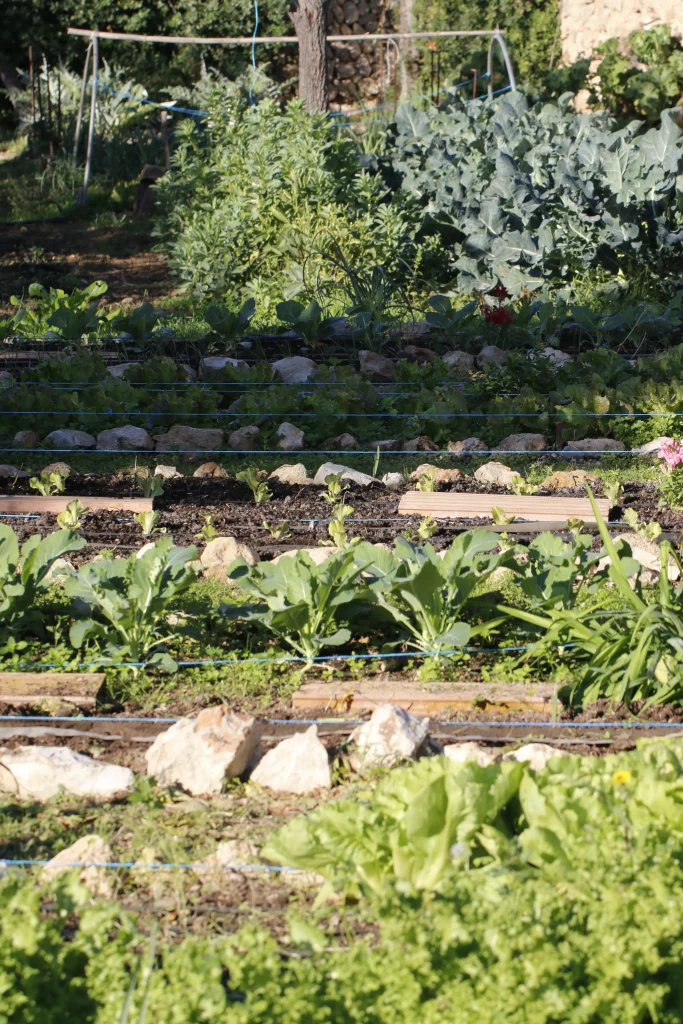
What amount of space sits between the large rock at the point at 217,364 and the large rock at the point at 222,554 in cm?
259

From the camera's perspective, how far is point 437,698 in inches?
125

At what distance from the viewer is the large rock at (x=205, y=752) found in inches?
111

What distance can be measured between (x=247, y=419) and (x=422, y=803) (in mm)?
4056

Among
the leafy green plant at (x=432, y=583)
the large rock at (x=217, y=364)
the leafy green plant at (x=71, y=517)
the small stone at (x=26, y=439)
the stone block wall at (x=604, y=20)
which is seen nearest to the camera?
the leafy green plant at (x=432, y=583)

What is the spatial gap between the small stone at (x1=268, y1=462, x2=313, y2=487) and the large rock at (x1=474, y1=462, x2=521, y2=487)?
777mm

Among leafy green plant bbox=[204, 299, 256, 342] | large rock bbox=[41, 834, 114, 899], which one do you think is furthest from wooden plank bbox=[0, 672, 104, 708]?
leafy green plant bbox=[204, 299, 256, 342]

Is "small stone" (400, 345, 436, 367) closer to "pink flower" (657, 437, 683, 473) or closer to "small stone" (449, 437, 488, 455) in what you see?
"small stone" (449, 437, 488, 455)

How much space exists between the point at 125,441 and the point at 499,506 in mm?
2079

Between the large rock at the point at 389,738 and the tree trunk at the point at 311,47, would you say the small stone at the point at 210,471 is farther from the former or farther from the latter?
the tree trunk at the point at 311,47

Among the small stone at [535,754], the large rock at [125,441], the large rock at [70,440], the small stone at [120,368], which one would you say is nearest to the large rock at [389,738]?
the small stone at [535,754]

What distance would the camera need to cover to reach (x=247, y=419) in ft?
20.0

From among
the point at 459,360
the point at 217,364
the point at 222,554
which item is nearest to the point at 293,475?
the point at 222,554

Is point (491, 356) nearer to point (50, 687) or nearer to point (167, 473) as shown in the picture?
point (167, 473)

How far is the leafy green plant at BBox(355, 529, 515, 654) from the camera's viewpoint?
3.36 meters
